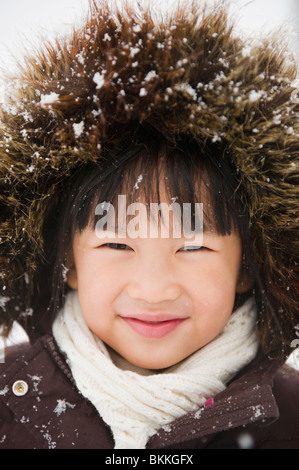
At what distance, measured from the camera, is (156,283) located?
3.83 ft

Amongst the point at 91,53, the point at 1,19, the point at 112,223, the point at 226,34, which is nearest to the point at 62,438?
the point at 112,223

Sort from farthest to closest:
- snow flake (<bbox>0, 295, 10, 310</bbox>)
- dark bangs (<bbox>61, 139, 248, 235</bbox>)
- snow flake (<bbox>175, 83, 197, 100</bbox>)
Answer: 1. snow flake (<bbox>0, 295, 10, 310</bbox>)
2. dark bangs (<bbox>61, 139, 248, 235</bbox>)
3. snow flake (<bbox>175, 83, 197, 100</bbox>)

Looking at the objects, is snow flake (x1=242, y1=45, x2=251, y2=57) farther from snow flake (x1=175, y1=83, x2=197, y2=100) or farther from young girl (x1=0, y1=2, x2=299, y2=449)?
snow flake (x1=175, y1=83, x2=197, y2=100)

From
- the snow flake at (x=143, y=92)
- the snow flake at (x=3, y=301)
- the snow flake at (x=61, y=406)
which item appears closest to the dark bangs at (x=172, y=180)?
the snow flake at (x=143, y=92)

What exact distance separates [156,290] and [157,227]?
17 cm

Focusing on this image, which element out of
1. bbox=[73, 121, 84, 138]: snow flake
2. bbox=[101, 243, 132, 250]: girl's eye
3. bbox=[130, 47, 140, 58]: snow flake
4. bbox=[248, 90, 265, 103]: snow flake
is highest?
bbox=[130, 47, 140, 58]: snow flake

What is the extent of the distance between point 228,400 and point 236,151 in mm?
636

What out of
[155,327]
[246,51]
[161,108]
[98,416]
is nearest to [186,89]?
[161,108]

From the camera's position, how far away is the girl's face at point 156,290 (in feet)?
3.87

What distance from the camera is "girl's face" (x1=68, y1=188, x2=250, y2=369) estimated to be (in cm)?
118

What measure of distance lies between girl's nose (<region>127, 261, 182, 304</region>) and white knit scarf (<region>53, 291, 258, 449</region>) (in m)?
0.22

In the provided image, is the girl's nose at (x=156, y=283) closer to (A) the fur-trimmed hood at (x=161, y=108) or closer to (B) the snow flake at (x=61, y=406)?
(A) the fur-trimmed hood at (x=161, y=108)

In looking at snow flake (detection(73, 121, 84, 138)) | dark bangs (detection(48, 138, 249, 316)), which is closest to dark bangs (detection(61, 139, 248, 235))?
dark bangs (detection(48, 138, 249, 316))

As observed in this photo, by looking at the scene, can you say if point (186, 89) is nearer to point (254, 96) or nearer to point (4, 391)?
point (254, 96)
